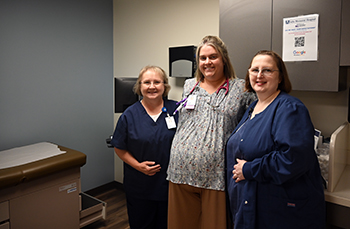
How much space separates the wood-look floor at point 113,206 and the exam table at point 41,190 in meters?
0.19

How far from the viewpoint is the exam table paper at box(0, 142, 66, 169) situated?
227 cm

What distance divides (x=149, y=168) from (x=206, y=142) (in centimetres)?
54

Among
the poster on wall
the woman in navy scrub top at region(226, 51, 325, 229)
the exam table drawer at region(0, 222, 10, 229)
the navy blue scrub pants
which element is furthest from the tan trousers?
the exam table drawer at region(0, 222, 10, 229)

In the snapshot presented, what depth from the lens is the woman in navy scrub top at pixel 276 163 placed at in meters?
1.33

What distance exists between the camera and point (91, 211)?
2660 mm

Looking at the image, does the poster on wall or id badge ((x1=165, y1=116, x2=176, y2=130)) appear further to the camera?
id badge ((x1=165, y1=116, x2=176, y2=130))

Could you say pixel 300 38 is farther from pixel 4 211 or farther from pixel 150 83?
pixel 4 211

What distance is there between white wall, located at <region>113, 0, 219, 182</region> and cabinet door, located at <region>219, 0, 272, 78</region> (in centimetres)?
60

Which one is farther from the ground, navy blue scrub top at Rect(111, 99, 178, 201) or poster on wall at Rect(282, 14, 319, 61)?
poster on wall at Rect(282, 14, 319, 61)

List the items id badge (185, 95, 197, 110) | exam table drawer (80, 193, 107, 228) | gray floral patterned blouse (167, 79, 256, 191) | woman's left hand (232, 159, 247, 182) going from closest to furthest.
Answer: woman's left hand (232, 159, 247, 182), gray floral patterned blouse (167, 79, 256, 191), id badge (185, 95, 197, 110), exam table drawer (80, 193, 107, 228)

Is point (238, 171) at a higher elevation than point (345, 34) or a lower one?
lower

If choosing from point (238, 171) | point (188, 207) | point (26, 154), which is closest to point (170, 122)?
point (188, 207)

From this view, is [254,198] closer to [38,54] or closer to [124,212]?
[124,212]

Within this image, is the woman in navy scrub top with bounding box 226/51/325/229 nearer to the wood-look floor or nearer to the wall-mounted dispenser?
the wall-mounted dispenser
